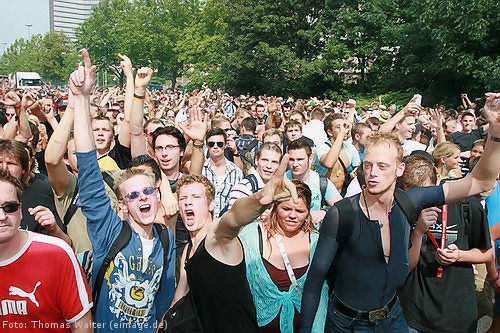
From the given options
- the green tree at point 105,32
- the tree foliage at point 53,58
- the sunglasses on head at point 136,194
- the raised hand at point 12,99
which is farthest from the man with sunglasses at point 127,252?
the tree foliage at point 53,58

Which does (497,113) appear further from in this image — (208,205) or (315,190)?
(315,190)

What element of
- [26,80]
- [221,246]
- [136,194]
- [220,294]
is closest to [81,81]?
[136,194]

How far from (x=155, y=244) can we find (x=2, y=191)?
0.97 meters

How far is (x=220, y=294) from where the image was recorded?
2744mm

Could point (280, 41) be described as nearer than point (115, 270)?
No

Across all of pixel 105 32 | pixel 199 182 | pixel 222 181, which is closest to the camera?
pixel 199 182

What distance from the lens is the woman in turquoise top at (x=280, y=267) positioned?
11.9 ft

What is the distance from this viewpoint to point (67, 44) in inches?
3757

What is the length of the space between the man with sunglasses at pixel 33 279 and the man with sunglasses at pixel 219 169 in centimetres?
276

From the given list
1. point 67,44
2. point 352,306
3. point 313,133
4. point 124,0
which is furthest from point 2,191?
point 67,44

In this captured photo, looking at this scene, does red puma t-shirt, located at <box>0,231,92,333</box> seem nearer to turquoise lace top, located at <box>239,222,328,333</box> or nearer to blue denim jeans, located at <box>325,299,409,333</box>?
turquoise lace top, located at <box>239,222,328,333</box>

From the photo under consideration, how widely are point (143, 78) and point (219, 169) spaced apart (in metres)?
1.24

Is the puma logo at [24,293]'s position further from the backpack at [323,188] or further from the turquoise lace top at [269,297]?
the backpack at [323,188]

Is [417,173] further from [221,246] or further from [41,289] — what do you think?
[41,289]
